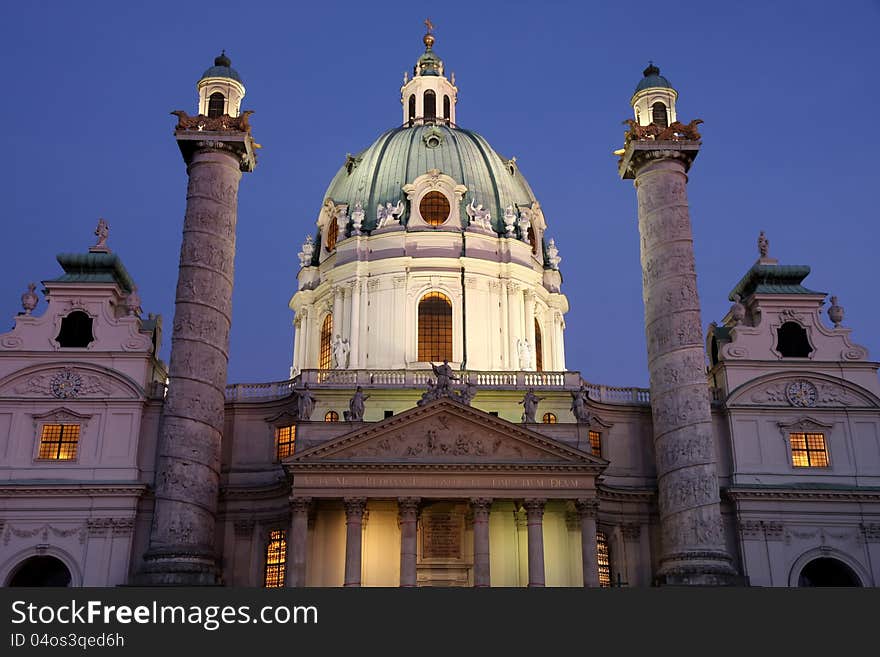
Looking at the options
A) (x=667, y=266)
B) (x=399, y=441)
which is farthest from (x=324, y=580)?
(x=667, y=266)

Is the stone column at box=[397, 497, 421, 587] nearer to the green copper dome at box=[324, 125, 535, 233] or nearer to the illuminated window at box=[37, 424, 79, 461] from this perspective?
the illuminated window at box=[37, 424, 79, 461]

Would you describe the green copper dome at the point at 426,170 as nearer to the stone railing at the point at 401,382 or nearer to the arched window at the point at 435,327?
the arched window at the point at 435,327

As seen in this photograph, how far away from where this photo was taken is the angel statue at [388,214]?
174 feet

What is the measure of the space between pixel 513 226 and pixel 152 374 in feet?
69.9

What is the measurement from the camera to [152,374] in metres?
43.5

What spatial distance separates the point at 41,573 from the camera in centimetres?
4197

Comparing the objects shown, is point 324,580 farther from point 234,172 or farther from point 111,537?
point 234,172

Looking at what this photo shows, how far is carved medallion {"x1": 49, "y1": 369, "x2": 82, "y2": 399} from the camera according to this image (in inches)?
1634

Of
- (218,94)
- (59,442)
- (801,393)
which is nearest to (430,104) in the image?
(218,94)

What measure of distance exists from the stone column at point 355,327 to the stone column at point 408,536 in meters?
12.3

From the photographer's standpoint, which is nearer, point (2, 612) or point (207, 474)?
point (2, 612)

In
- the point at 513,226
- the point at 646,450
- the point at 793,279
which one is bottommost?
the point at 646,450

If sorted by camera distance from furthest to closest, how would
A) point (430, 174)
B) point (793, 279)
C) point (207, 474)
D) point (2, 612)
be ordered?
point (430, 174)
point (793, 279)
point (207, 474)
point (2, 612)

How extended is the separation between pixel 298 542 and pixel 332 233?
72.7 ft
